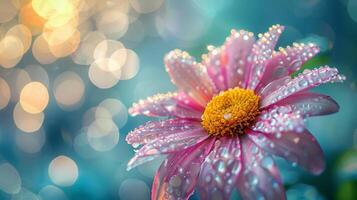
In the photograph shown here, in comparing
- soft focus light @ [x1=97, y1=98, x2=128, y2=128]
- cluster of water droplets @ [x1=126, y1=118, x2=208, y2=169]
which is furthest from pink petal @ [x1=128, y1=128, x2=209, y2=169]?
soft focus light @ [x1=97, y1=98, x2=128, y2=128]

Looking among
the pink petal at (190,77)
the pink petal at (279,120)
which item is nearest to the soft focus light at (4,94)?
the pink petal at (190,77)

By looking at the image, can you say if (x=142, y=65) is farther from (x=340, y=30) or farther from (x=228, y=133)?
(x=228, y=133)

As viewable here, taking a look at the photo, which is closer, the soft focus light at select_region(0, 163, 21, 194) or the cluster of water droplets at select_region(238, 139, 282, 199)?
the cluster of water droplets at select_region(238, 139, 282, 199)

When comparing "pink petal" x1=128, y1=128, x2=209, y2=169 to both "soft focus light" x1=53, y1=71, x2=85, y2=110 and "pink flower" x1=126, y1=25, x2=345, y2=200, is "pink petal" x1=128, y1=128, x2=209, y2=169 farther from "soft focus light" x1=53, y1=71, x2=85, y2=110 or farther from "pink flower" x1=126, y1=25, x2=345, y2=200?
"soft focus light" x1=53, y1=71, x2=85, y2=110

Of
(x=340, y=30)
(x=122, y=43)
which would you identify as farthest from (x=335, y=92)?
(x=122, y=43)

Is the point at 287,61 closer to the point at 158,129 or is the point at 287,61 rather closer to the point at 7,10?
the point at 158,129

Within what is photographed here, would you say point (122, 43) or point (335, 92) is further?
Answer: point (122, 43)

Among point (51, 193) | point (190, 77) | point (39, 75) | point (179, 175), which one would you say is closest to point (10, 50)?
point (39, 75)
